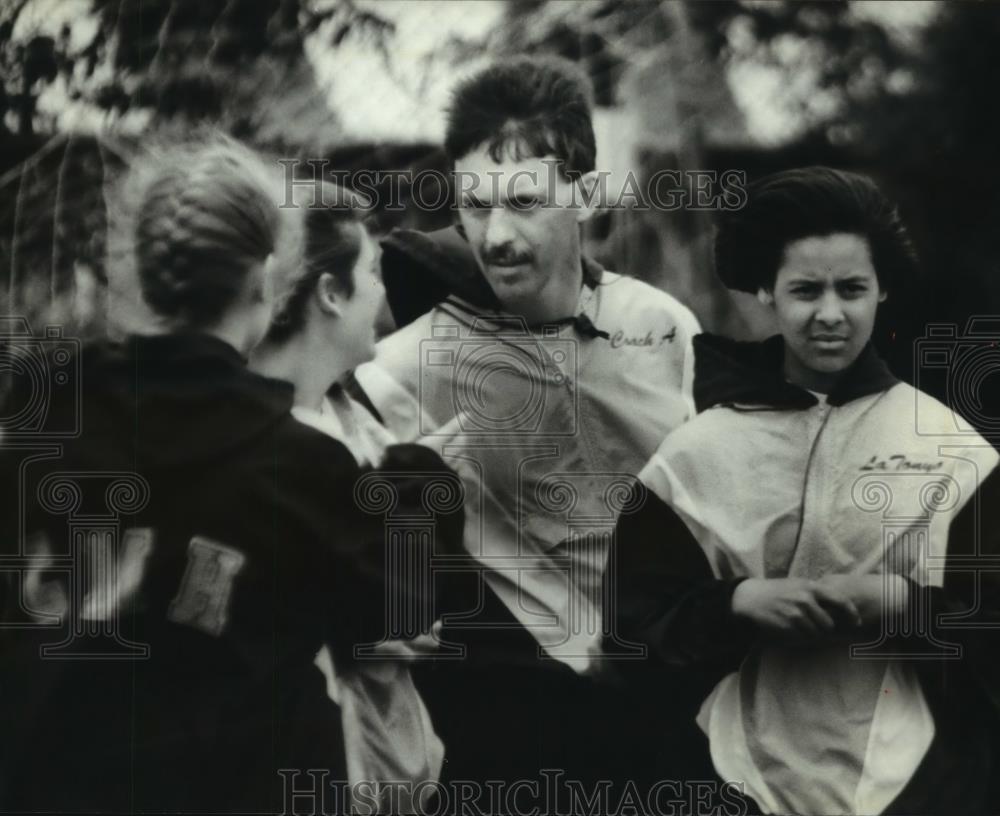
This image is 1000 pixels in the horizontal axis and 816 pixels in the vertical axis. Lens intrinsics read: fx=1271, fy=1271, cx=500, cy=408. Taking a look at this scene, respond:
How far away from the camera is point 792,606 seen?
3520mm

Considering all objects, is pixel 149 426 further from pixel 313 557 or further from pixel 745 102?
pixel 745 102

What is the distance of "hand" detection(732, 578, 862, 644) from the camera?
11.5ft

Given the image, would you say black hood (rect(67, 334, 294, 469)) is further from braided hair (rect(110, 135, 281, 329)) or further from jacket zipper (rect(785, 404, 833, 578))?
jacket zipper (rect(785, 404, 833, 578))

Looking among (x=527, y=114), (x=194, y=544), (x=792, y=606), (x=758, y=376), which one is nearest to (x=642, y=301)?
(x=758, y=376)

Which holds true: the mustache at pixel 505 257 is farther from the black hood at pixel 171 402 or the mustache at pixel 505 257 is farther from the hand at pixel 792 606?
the hand at pixel 792 606

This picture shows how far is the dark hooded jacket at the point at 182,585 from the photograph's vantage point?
351 centimetres

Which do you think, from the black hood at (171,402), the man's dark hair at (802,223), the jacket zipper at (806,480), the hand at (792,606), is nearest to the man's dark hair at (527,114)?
the man's dark hair at (802,223)

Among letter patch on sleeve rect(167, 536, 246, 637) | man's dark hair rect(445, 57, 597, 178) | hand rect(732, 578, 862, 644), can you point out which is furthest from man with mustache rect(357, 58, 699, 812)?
letter patch on sleeve rect(167, 536, 246, 637)

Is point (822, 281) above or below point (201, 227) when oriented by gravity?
below

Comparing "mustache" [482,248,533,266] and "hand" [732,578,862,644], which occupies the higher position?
"mustache" [482,248,533,266]

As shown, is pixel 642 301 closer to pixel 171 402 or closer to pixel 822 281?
pixel 822 281

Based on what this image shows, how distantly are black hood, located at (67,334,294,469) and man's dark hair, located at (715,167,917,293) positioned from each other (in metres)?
1.31

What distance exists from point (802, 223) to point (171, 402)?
6.01 feet

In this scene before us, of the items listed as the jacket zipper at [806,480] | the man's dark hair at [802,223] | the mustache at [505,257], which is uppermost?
the man's dark hair at [802,223]
